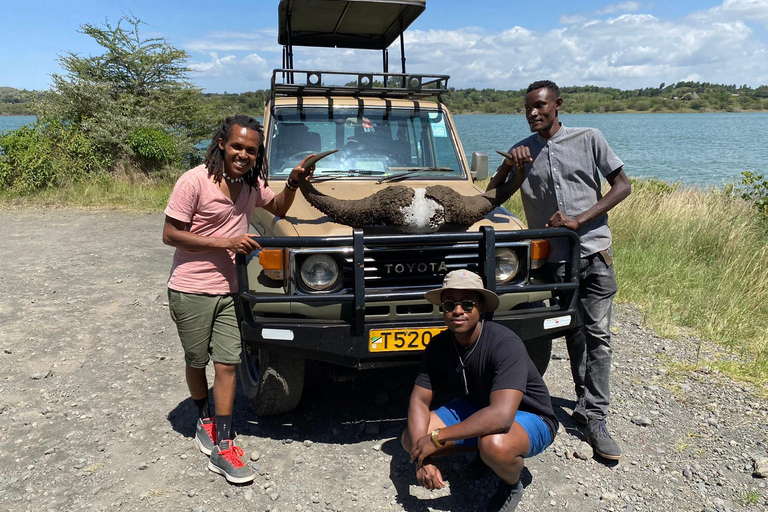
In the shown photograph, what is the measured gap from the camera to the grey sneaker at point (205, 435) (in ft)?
12.5

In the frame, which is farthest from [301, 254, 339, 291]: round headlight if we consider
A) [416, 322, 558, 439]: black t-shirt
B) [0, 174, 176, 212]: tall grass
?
[0, 174, 176, 212]: tall grass

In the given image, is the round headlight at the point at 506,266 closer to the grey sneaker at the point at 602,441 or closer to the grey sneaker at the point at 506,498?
the grey sneaker at the point at 602,441

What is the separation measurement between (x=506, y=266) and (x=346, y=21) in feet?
14.8

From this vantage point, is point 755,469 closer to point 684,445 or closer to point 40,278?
point 684,445

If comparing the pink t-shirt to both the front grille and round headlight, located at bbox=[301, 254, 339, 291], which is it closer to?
round headlight, located at bbox=[301, 254, 339, 291]

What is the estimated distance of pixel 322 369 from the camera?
205 inches

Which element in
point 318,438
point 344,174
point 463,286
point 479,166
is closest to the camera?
point 463,286

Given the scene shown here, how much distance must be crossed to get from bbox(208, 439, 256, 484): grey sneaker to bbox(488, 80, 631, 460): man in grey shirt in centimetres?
212

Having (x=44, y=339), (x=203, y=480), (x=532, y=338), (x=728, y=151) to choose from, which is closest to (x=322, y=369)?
(x=203, y=480)

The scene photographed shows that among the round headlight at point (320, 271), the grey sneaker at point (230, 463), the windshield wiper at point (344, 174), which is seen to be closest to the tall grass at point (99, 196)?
the windshield wiper at point (344, 174)

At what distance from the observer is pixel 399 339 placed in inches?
139

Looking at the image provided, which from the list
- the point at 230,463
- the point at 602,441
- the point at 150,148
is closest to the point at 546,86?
the point at 602,441

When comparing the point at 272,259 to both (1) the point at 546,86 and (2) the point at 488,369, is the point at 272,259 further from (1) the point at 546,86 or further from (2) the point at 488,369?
(1) the point at 546,86

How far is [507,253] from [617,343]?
2575 millimetres
